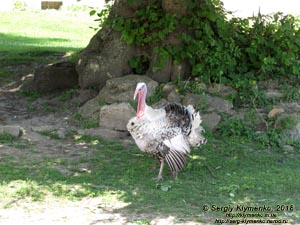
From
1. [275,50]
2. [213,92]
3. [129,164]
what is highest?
[275,50]

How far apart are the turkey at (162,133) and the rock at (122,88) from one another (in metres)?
2.65

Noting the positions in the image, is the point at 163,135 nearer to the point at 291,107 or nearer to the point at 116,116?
the point at 116,116

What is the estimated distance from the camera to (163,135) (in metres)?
6.97

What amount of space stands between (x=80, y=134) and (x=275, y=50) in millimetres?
3571

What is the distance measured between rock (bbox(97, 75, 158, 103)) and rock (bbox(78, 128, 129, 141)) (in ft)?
2.61

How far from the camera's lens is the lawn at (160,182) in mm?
6002

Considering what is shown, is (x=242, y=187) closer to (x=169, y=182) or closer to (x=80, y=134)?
(x=169, y=182)

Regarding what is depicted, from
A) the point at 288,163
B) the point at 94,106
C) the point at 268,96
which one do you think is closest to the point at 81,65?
the point at 94,106

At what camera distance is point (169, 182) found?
22.7ft

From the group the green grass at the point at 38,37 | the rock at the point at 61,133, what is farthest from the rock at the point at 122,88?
the green grass at the point at 38,37

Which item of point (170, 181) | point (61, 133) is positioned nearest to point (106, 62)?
point (61, 133)

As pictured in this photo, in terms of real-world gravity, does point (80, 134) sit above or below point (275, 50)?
below

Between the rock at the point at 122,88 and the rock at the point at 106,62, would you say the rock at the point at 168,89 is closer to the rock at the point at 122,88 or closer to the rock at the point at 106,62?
the rock at the point at 122,88

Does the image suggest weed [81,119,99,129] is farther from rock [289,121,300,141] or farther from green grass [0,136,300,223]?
rock [289,121,300,141]
